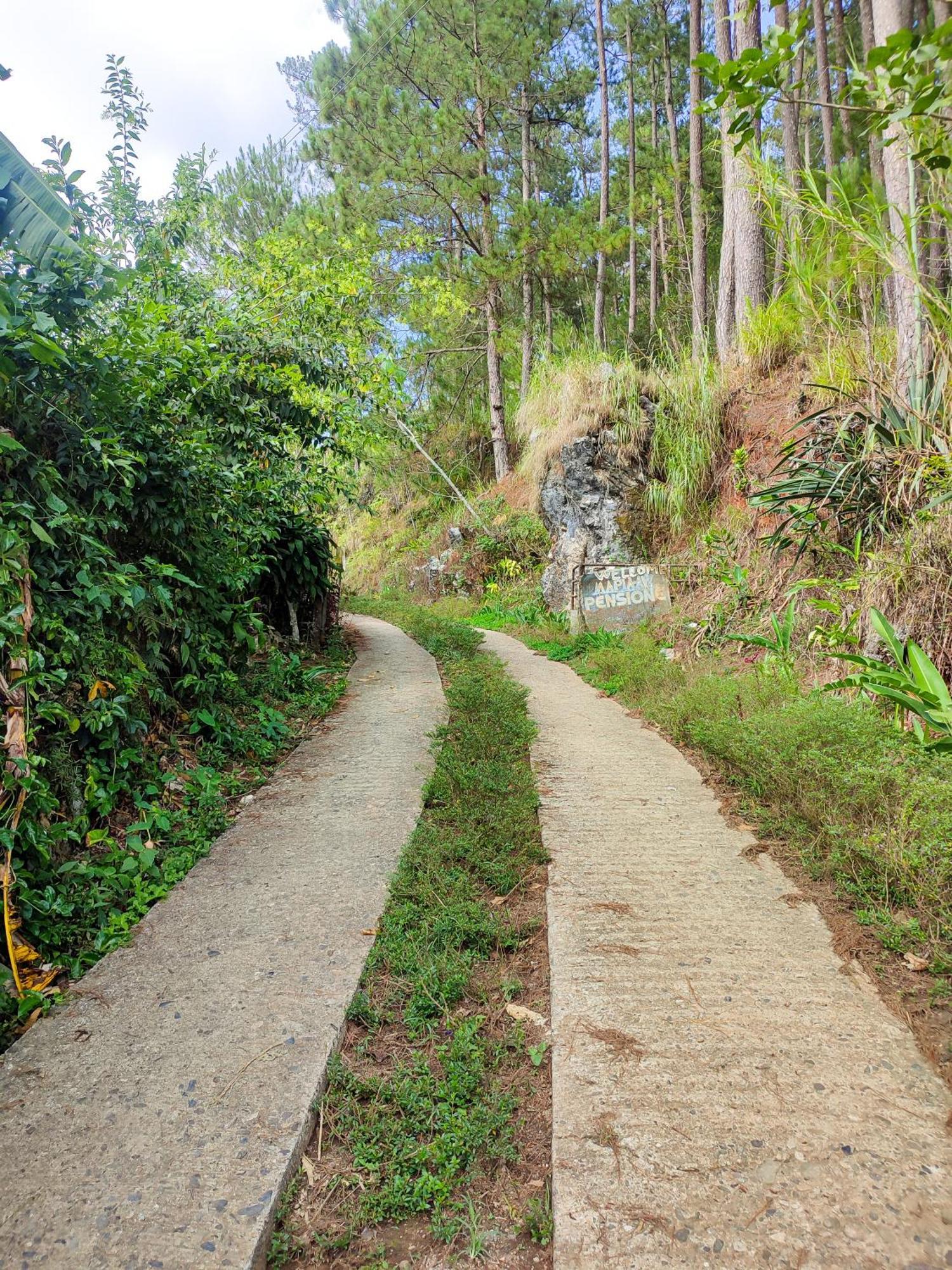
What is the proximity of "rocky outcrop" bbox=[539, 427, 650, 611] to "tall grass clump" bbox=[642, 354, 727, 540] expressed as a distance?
0.31 m

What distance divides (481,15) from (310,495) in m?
12.4

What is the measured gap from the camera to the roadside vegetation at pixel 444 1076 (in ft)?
5.11

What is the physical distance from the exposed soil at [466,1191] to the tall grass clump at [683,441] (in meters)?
7.19

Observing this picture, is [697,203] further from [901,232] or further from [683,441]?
[901,232]

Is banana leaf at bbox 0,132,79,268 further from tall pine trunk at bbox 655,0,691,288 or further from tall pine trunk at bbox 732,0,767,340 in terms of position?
tall pine trunk at bbox 655,0,691,288

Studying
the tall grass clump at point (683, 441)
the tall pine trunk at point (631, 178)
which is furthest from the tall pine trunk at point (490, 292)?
the tall grass clump at point (683, 441)

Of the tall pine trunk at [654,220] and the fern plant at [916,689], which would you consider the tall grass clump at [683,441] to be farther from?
the tall pine trunk at [654,220]

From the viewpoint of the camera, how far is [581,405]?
9.89 meters

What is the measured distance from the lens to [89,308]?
2.96m

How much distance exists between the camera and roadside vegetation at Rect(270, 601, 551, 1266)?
1559 millimetres

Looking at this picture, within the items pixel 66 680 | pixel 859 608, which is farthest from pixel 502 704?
pixel 66 680

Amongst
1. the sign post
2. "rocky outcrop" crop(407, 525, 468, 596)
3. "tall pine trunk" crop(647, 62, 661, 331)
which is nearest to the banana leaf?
the sign post

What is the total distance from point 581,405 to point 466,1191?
952 cm

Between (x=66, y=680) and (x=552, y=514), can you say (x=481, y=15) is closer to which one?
(x=552, y=514)
